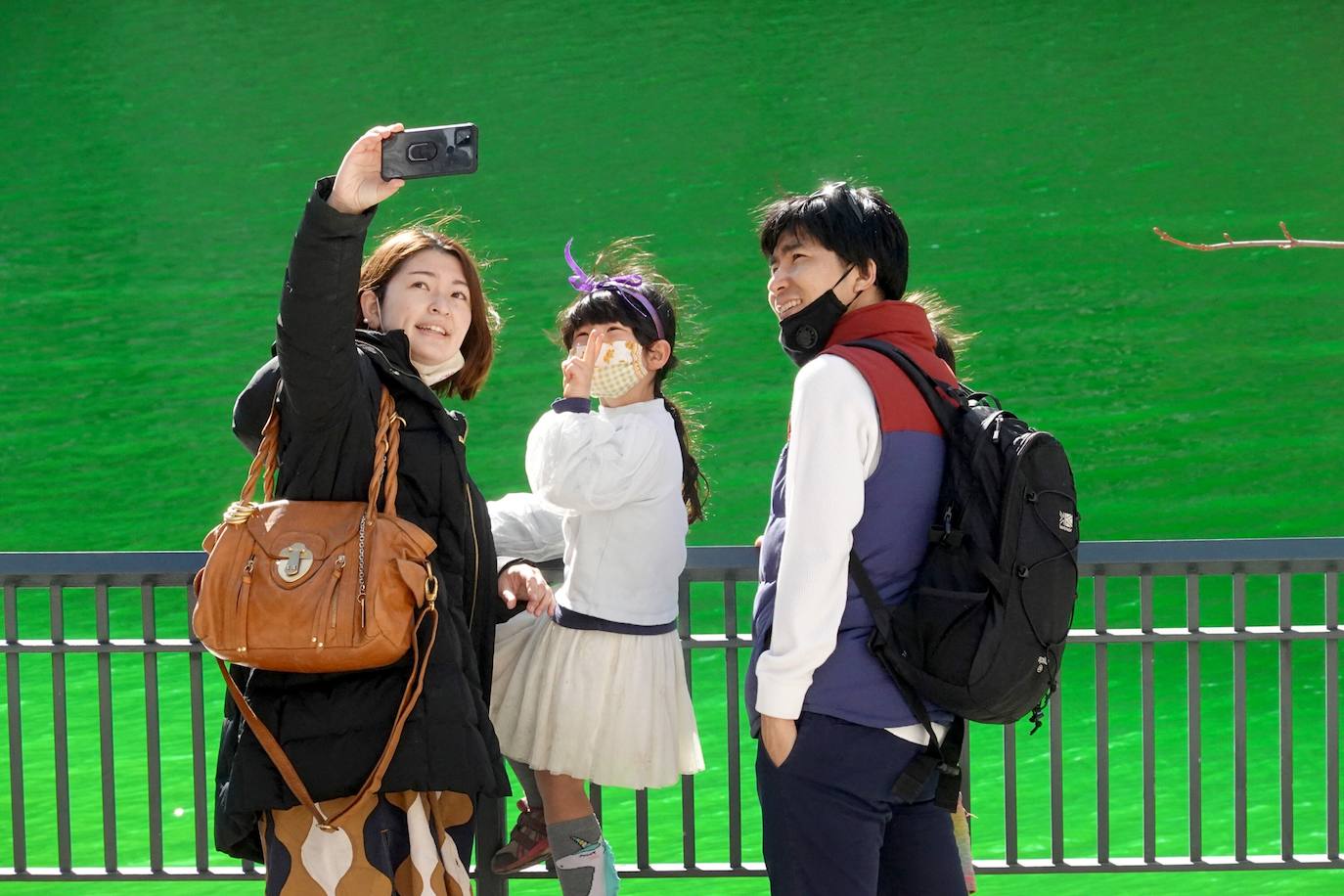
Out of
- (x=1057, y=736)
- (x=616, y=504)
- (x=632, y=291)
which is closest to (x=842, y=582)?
(x=616, y=504)

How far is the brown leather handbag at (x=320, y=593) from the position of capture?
1590mm

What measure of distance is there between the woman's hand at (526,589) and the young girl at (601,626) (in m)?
0.09

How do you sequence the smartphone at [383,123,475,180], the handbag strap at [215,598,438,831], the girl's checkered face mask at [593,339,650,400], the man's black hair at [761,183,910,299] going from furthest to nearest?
the girl's checkered face mask at [593,339,650,400] → the man's black hair at [761,183,910,299] → the handbag strap at [215,598,438,831] → the smartphone at [383,123,475,180]

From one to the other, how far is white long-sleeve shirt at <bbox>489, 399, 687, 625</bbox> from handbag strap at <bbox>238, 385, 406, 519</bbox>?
1.10 ft

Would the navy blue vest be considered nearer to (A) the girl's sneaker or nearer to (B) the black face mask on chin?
(B) the black face mask on chin

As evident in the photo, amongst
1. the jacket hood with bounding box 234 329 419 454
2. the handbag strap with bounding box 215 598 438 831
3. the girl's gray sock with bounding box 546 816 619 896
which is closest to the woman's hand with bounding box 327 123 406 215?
the jacket hood with bounding box 234 329 419 454

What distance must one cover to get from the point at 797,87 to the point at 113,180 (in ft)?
14.4

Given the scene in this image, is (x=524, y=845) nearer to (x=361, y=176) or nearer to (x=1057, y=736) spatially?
(x=1057, y=736)

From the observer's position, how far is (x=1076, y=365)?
325 inches

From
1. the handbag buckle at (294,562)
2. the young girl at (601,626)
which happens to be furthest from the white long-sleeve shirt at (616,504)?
the handbag buckle at (294,562)

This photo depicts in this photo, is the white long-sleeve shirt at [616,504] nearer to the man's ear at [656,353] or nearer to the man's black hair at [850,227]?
the man's ear at [656,353]

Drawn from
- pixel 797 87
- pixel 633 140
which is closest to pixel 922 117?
pixel 797 87

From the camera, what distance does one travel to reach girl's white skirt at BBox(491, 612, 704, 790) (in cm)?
205

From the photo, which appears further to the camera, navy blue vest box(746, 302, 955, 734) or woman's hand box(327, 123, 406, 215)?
navy blue vest box(746, 302, 955, 734)
